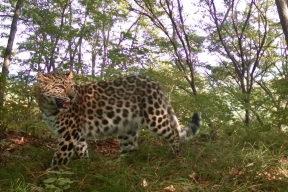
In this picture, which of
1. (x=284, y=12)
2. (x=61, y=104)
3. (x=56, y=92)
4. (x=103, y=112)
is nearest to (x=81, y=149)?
(x=103, y=112)

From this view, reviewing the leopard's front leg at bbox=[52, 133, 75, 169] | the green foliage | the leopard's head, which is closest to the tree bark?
the leopard's head

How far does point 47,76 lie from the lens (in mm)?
5949

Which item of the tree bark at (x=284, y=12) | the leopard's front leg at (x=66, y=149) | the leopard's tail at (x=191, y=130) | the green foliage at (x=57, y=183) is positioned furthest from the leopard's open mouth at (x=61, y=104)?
the tree bark at (x=284, y=12)

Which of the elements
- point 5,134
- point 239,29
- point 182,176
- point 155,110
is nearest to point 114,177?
point 182,176

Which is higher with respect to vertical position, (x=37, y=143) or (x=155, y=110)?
(x=155, y=110)

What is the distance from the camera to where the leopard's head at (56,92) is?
583 centimetres

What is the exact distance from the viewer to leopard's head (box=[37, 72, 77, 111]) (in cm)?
583

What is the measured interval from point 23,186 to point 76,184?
2.31ft

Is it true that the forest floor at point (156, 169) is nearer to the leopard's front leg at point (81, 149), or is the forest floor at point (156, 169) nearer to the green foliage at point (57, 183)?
the green foliage at point (57, 183)

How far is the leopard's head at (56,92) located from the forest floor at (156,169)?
3.02 ft

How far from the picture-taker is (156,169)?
5277mm

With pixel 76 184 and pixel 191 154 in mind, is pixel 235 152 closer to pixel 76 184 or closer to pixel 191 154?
pixel 191 154

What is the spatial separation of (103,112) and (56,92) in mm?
1085

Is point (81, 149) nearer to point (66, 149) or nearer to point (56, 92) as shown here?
point (66, 149)
